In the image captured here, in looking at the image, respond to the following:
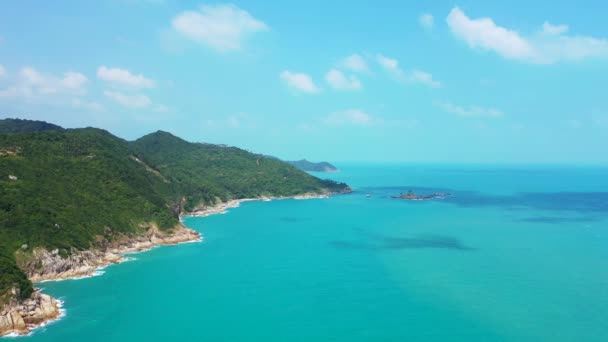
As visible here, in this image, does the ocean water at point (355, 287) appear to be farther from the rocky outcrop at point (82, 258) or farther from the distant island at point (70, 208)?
the distant island at point (70, 208)

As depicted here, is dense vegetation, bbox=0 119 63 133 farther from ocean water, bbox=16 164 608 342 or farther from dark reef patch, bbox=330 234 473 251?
dark reef patch, bbox=330 234 473 251

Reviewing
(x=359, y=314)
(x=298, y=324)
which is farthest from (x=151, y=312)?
(x=359, y=314)

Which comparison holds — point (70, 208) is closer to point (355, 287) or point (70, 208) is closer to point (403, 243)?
point (355, 287)

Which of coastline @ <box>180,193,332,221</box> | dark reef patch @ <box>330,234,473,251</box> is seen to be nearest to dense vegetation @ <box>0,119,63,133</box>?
coastline @ <box>180,193,332,221</box>

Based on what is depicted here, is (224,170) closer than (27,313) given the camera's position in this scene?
No

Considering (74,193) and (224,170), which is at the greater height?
(224,170)

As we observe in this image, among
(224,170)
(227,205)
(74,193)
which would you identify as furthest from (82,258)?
(224,170)
